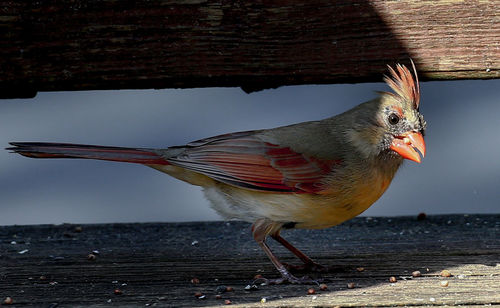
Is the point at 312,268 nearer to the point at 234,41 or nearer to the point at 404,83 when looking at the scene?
the point at 404,83

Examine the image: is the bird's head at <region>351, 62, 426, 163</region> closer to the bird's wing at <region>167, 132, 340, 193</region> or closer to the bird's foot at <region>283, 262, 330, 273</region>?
the bird's wing at <region>167, 132, 340, 193</region>

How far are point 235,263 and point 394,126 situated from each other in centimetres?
70

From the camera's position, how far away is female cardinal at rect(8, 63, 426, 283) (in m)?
2.74

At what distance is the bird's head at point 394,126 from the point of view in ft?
9.15

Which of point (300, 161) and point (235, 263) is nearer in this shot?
point (235, 263)

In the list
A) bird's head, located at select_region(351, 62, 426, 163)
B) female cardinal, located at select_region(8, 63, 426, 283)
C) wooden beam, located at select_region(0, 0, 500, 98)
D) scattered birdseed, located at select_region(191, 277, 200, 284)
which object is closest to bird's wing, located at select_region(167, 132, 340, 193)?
female cardinal, located at select_region(8, 63, 426, 283)

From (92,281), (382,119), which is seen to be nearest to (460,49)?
(382,119)

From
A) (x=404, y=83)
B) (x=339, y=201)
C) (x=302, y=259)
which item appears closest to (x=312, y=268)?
(x=302, y=259)

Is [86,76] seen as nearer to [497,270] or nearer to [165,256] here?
[165,256]

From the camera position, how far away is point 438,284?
2445mm

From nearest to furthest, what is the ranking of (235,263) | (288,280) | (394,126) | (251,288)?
(251,288) → (288,280) → (235,263) → (394,126)

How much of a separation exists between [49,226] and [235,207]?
76 centimetres

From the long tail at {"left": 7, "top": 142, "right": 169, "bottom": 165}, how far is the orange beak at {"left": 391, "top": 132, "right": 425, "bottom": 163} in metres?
0.78

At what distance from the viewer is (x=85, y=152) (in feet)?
8.91
